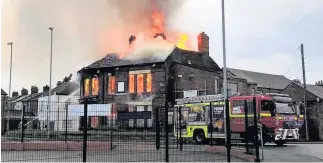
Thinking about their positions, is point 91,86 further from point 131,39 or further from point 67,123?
point 67,123

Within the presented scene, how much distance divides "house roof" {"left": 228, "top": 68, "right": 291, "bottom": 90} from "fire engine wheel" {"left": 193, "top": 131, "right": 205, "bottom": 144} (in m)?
31.8

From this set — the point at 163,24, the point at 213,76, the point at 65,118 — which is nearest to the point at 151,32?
the point at 163,24

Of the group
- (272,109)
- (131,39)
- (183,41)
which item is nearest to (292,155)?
(272,109)

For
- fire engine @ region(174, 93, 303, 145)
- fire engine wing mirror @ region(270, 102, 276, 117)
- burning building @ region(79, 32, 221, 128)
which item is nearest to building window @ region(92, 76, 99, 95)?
burning building @ region(79, 32, 221, 128)

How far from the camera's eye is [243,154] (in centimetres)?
1772

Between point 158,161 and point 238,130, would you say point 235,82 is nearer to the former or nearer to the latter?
point 238,130

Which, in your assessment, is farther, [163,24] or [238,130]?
[163,24]

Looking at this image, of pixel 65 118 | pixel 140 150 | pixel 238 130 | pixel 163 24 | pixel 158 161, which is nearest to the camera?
pixel 158 161

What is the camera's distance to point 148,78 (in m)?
45.3

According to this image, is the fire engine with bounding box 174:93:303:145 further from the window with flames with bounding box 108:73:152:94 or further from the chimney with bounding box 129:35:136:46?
the chimney with bounding box 129:35:136:46

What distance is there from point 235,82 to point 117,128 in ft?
89.7

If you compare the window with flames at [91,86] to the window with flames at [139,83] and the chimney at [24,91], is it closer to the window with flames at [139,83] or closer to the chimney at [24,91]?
the window with flames at [139,83]

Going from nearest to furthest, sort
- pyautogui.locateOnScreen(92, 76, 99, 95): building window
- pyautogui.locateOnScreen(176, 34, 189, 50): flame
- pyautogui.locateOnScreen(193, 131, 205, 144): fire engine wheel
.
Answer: pyautogui.locateOnScreen(193, 131, 205, 144): fire engine wheel < pyautogui.locateOnScreen(92, 76, 99, 95): building window < pyautogui.locateOnScreen(176, 34, 189, 50): flame

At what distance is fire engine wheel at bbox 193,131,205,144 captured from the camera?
92.9 feet
